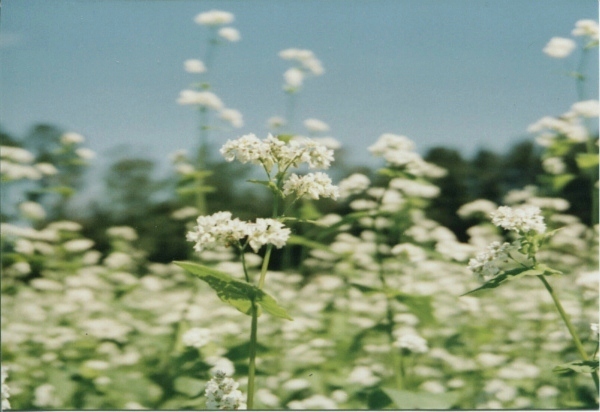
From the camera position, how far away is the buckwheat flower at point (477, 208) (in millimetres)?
2213

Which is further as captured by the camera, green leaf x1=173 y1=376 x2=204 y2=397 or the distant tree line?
the distant tree line

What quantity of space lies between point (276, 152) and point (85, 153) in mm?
1127

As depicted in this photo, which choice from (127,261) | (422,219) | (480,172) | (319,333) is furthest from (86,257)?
(480,172)

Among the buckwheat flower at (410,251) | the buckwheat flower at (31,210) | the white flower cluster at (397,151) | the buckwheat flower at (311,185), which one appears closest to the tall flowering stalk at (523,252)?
the buckwheat flower at (311,185)

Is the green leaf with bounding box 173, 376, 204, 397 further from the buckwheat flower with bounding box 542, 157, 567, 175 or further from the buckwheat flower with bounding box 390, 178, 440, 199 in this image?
the buckwheat flower with bounding box 542, 157, 567, 175

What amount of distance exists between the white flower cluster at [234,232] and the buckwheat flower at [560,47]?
1.28m

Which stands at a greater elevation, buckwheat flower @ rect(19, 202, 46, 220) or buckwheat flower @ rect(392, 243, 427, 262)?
buckwheat flower @ rect(19, 202, 46, 220)

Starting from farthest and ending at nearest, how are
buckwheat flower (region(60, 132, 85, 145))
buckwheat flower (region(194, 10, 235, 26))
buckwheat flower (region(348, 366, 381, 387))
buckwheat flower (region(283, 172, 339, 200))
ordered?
1. buckwheat flower (region(60, 132, 85, 145))
2. buckwheat flower (region(194, 10, 235, 26))
3. buckwheat flower (region(348, 366, 381, 387))
4. buckwheat flower (region(283, 172, 339, 200))

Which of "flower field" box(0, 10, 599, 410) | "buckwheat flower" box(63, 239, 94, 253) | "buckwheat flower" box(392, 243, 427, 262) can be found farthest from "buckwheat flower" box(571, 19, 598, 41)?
"buckwheat flower" box(63, 239, 94, 253)

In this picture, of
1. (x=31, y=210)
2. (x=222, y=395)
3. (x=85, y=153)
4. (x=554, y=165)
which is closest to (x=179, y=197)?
(x=85, y=153)

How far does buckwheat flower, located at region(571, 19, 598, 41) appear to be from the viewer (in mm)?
1848

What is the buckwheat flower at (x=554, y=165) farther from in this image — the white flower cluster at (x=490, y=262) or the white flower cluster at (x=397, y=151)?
the white flower cluster at (x=490, y=262)

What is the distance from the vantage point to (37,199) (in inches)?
81.4

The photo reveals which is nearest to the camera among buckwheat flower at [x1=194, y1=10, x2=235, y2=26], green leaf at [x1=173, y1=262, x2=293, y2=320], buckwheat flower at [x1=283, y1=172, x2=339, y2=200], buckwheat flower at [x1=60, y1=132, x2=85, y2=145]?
green leaf at [x1=173, y1=262, x2=293, y2=320]
